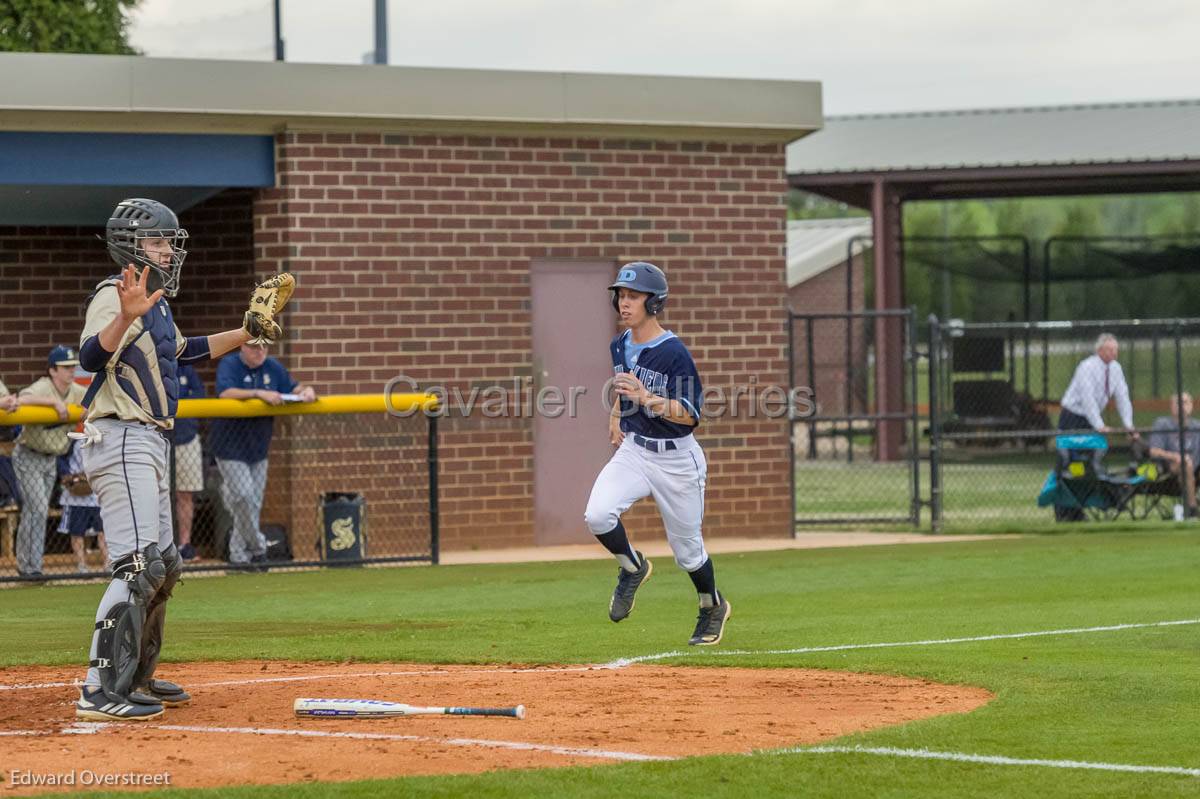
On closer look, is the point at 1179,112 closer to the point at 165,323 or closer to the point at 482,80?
the point at 482,80

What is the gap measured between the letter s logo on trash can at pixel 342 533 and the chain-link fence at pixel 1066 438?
605cm

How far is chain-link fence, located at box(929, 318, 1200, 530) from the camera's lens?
59.6ft

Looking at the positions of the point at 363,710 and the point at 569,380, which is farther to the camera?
the point at 569,380

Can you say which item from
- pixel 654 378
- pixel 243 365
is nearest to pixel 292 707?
pixel 654 378

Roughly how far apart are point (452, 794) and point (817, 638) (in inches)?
182

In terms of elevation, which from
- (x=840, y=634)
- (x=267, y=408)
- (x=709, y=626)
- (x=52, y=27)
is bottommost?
(x=840, y=634)

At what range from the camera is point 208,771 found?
20.7ft

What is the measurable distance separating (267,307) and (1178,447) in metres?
13.7

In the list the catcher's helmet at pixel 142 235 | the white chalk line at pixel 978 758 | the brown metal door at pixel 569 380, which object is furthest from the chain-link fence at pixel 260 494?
the white chalk line at pixel 978 758

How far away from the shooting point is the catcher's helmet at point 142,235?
25.0ft

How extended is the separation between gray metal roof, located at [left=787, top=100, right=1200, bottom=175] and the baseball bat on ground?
2252 centimetres

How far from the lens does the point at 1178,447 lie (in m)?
19.2

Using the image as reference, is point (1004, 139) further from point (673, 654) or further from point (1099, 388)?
point (673, 654)


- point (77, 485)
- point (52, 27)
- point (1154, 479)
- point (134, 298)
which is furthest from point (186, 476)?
point (52, 27)
